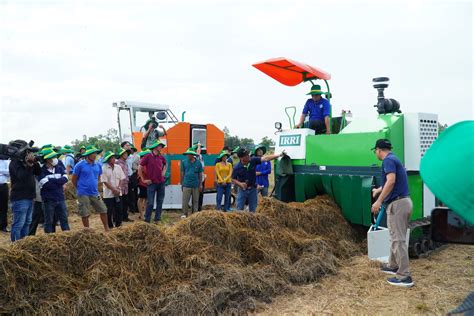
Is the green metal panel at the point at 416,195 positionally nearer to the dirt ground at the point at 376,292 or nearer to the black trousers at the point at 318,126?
the dirt ground at the point at 376,292

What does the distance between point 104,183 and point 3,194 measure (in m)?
2.57

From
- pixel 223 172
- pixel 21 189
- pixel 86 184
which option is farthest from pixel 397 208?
pixel 21 189

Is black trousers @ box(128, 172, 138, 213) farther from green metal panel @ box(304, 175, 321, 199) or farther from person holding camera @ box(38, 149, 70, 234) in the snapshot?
green metal panel @ box(304, 175, 321, 199)

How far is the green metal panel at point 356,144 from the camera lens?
612cm

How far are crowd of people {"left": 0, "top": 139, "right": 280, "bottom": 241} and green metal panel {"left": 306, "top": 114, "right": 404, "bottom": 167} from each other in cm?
83

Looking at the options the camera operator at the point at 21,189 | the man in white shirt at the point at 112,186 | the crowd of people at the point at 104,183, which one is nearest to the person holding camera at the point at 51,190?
the crowd of people at the point at 104,183

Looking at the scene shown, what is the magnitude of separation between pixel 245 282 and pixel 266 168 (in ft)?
19.4

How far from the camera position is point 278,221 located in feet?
18.9

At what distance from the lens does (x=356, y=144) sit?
6344 mm

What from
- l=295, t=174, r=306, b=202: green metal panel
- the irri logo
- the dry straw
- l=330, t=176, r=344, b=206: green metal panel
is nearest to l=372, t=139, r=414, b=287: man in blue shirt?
the dry straw

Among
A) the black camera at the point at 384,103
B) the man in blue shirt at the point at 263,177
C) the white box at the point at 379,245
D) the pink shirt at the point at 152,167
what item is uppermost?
the black camera at the point at 384,103

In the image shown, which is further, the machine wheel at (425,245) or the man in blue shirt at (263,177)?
the man in blue shirt at (263,177)

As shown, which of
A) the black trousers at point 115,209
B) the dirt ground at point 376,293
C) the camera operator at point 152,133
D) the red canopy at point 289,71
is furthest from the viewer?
the camera operator at point 152,133

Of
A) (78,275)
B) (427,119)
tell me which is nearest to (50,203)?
(78,275)
